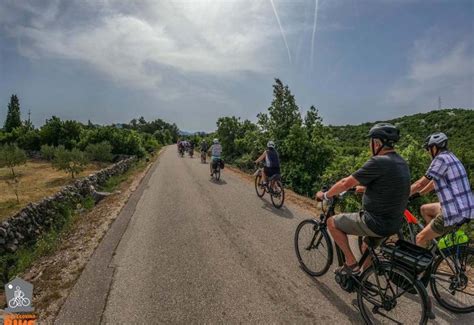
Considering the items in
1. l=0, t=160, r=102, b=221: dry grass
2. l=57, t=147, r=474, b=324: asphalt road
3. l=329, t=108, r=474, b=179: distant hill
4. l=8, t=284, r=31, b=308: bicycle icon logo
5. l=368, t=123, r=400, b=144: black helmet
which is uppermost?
l=329, t=108, r=474, b=179: distant hill

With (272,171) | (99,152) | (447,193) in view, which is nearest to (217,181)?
(272,171)

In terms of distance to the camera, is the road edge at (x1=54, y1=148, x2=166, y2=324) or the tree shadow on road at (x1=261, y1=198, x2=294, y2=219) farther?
the tree shadow on road at (x1=261, y1=198, x2=294, y2=219)

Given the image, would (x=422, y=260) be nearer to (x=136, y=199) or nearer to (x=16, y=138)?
(x=136, y=199)

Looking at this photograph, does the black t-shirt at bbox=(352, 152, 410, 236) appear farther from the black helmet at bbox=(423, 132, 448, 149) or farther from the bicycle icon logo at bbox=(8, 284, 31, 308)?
the bicycle icon logo at bbox=(8, 284, 31, 308)

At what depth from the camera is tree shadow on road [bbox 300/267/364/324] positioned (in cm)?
379

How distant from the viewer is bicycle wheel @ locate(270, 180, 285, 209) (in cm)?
948


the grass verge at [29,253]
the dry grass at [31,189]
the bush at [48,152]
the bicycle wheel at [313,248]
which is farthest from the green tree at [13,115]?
the bicycle wheel at [313,248]

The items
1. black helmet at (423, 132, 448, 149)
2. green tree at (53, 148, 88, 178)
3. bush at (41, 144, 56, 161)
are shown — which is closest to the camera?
black helmet at (423, 132, 448, 149)

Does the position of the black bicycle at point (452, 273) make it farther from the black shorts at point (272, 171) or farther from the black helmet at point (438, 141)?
the black shorts at point (272, 171)

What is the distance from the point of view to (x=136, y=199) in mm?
11359

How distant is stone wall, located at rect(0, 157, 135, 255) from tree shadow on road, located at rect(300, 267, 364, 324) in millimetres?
8200

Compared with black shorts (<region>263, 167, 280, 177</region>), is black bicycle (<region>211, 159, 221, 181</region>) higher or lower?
lower

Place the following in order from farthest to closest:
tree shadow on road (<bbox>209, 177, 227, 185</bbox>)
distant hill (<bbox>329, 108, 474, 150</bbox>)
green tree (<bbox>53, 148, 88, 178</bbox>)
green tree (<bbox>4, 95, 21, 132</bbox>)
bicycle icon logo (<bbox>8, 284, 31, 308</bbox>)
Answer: green tree (<bbox>4, 95, 21, 132</bbox>)
distant hill (<bbox>329, 108, 474, 150</bbox>)
green tree (<bbox>53, 148, 88, 178</bbox>)
tree shadow on road (<bbox>209, 177, 227, 185</bbox>)
bicycle icon logo (<bbox>8, 284, 31, 308</bbox>)

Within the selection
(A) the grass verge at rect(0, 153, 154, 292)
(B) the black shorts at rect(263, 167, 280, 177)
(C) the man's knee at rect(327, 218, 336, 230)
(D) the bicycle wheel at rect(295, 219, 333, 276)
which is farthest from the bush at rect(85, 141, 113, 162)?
(C) the man's knee at rect(327, 218, 336, 230)
